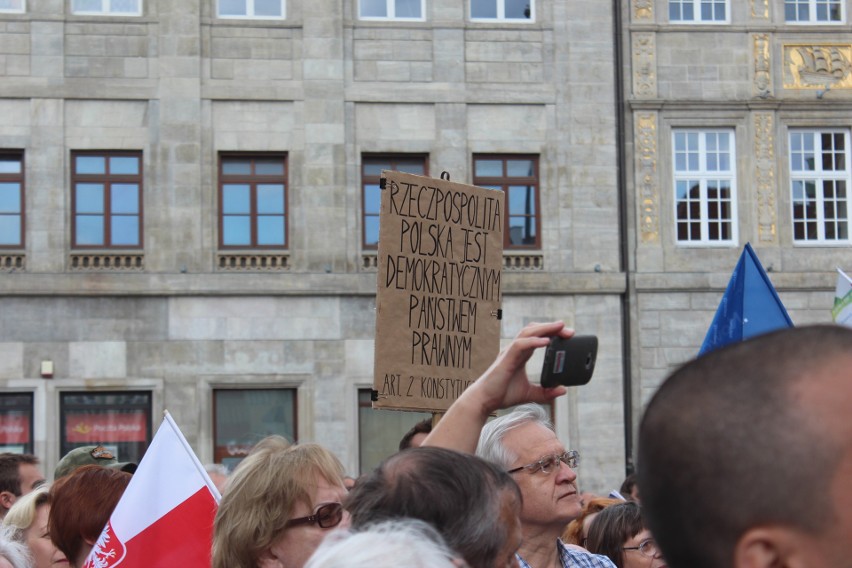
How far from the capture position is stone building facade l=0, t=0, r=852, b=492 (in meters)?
18.8

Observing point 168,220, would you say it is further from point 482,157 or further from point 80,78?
point 482,157

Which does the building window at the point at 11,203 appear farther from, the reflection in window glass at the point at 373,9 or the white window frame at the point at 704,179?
the white window frame at the point at 704,179

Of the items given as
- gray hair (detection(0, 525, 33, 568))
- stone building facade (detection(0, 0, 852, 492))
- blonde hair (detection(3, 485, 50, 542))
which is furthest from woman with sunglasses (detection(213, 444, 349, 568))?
stone building facade (detection(0, 0, 852, 492))

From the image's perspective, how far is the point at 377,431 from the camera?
753 inches

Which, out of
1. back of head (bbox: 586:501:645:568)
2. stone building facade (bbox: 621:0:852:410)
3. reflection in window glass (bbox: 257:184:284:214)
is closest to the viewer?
back of head (bbox: 586:501:645:568)

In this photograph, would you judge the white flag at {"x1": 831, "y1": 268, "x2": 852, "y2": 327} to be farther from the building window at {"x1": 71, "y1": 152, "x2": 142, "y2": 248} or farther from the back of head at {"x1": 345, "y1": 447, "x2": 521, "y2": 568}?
the building window at {"x1": 71, "y1": 152, "x2": 142, "y2": 248}

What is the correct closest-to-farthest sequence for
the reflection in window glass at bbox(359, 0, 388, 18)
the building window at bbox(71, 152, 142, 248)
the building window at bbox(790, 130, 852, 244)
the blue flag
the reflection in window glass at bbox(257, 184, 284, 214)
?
the blue flag, the building window at bbox(71, 152, 142, 248), the reflection in window glass at bbox(257, 184, 284, 214), the reflection in window glass at bbox(359, 0, 388, 18), the building window at bbox(790, 130, 852, 244)

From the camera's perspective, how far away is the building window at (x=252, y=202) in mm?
19203

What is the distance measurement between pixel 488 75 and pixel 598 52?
62.8 inches

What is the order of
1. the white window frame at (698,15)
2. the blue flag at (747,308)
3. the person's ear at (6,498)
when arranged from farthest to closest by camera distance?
the white window frame at (698,15), the blue flag at (747,308), the person's ear at (6,498)

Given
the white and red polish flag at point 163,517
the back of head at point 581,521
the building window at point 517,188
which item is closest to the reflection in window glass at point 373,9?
the building window at point 517,188

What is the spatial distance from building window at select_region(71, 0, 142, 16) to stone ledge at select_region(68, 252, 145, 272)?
3324 millimetres

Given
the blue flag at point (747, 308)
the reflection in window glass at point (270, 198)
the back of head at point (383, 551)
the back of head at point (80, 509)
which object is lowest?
the back of head at point (80, 509)

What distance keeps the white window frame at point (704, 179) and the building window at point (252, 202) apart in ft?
18.0
